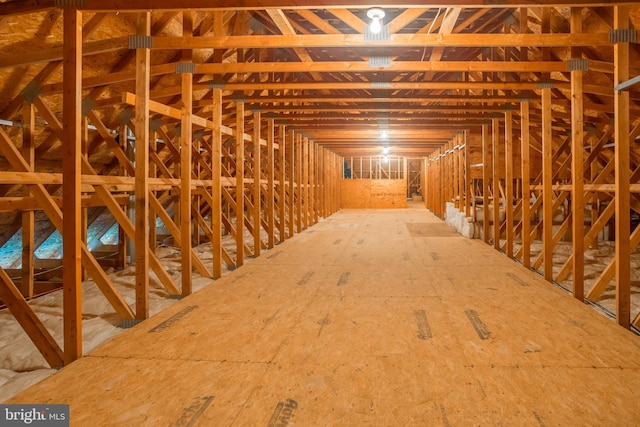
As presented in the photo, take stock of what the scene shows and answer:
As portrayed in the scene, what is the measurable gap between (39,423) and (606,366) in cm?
338

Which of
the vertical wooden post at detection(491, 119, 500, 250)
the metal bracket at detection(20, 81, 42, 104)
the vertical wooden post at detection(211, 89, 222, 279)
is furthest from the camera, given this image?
the vertical wooden post at detection(491, 119, 500, 250)

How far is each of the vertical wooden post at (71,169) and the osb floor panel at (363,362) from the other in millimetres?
407

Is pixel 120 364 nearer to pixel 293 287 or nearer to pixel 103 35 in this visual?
pixel 293 287

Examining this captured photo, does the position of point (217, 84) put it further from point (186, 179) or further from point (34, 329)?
point (34, 329)

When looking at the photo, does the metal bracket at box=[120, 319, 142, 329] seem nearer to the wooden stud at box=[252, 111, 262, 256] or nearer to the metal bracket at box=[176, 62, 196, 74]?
the metal bracket at box=[176, 62, 196, 74]

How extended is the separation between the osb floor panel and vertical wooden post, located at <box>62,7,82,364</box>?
0.41 m

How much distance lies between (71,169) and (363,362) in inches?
95.2

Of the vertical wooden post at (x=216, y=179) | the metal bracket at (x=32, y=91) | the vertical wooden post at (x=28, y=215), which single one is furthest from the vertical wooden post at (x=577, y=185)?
the vertical wooden post at (x=28, y=215)

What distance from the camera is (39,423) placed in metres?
2.03

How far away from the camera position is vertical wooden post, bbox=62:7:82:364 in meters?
2.68

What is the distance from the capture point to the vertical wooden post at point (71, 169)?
2680mm

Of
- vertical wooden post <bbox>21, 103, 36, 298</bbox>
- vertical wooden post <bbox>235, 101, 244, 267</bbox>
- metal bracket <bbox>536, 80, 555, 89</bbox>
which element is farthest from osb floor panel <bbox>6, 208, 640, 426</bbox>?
metal bracket <bbox>536, 80, 555, 89</bbox>

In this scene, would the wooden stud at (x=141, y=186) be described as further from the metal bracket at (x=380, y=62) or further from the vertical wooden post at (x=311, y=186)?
the vertical wooden post at (x=311, y=186)

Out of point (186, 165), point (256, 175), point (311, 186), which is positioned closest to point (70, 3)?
point (186, 165)
